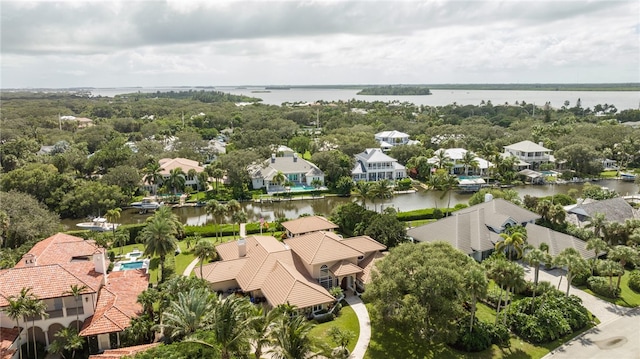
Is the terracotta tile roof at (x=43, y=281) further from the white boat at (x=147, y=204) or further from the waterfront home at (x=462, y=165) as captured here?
the waterfront home at (x=462, y=165)

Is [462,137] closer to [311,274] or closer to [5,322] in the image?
[311,274]

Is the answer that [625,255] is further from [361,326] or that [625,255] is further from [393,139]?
[393,139]

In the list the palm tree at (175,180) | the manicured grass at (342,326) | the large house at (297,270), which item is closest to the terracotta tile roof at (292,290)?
the large house at (297,270)

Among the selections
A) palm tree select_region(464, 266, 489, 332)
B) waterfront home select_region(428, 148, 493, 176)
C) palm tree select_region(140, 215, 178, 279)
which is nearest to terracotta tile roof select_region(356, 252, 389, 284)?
palm tree select_region(464, 266, 489, 332)

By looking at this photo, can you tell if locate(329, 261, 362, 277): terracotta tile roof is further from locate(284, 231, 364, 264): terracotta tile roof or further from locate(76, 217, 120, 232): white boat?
locate(76, 217, 120, 232): white boat

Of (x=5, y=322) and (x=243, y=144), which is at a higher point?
(x=243, y=144)

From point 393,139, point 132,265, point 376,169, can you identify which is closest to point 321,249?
point 132,265

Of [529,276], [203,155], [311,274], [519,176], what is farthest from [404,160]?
[311,274]
